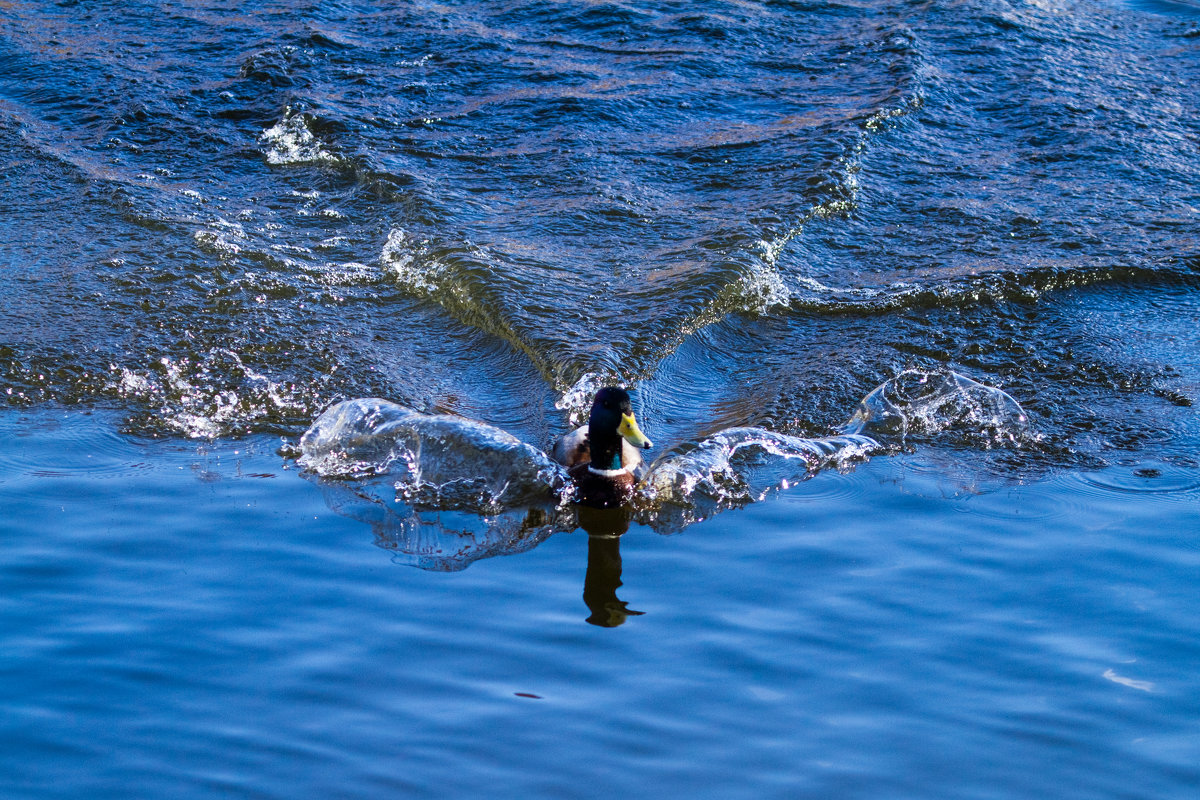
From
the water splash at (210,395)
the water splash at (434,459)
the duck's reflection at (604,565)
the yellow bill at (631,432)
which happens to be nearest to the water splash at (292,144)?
the water splash at (210,395)

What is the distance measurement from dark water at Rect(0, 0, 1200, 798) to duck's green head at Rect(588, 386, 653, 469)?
342 mm

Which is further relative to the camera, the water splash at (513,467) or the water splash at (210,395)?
the water splash at (210,395)

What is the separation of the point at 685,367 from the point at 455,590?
2.85m

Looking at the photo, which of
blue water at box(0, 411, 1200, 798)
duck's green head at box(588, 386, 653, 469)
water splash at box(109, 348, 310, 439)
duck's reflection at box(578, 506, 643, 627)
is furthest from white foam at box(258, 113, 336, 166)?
duck's reflection at box(578, 506, 643, 627)

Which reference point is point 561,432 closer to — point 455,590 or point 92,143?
point 455,590

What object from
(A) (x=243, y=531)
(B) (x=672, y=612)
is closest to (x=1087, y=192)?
(B) (x=672, y=612)

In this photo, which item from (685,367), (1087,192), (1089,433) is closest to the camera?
(1089,433)

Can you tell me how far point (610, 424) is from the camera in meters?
5.68

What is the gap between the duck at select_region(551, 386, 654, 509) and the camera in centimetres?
566

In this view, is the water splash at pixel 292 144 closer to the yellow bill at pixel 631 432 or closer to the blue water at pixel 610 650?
the blue water at pixel 610 650

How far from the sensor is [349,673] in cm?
406

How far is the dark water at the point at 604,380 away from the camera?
12.7 feet

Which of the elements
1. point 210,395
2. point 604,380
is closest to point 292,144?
point 210,395

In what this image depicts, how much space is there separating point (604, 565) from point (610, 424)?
2.75ft
